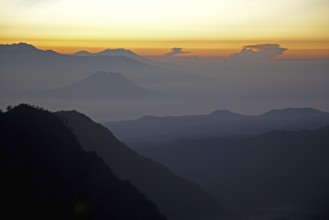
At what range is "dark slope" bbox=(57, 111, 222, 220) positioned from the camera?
94438 mm

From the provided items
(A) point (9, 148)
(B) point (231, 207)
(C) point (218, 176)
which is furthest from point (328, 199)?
(A) point (9, 148)

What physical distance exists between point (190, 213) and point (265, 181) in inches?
1898

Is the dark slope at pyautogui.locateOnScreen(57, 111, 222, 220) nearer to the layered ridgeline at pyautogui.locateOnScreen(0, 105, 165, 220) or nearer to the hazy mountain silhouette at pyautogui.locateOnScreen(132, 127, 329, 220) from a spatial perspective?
the hazy mountain silhouette at pyautogui.locateOnScreen(132, 127, 329, 220)

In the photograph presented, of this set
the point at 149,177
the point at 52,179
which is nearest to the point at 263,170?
the point at 149,177

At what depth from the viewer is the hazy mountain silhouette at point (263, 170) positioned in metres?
117

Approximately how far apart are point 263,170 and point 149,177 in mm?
56324

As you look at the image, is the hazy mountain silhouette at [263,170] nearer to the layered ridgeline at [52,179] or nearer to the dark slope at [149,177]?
the dark slope at [149,177]

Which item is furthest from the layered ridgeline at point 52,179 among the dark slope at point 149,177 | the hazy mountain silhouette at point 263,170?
the hazy mountain silhouette at point 263,170

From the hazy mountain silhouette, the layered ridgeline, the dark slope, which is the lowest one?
the hazy mountain silhouette

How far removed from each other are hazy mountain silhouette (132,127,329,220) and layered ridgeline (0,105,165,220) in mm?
46646

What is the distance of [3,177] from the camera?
48.8m

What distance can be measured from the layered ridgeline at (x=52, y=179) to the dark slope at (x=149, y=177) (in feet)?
91.9

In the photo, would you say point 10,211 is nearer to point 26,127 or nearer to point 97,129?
point 26,127

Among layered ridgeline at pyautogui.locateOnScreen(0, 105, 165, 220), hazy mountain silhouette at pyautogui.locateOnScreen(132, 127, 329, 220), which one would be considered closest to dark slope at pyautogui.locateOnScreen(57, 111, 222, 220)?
hazy mountain silhouette at pyautogui.locateOnScreen(132, 127, 329, 220)
